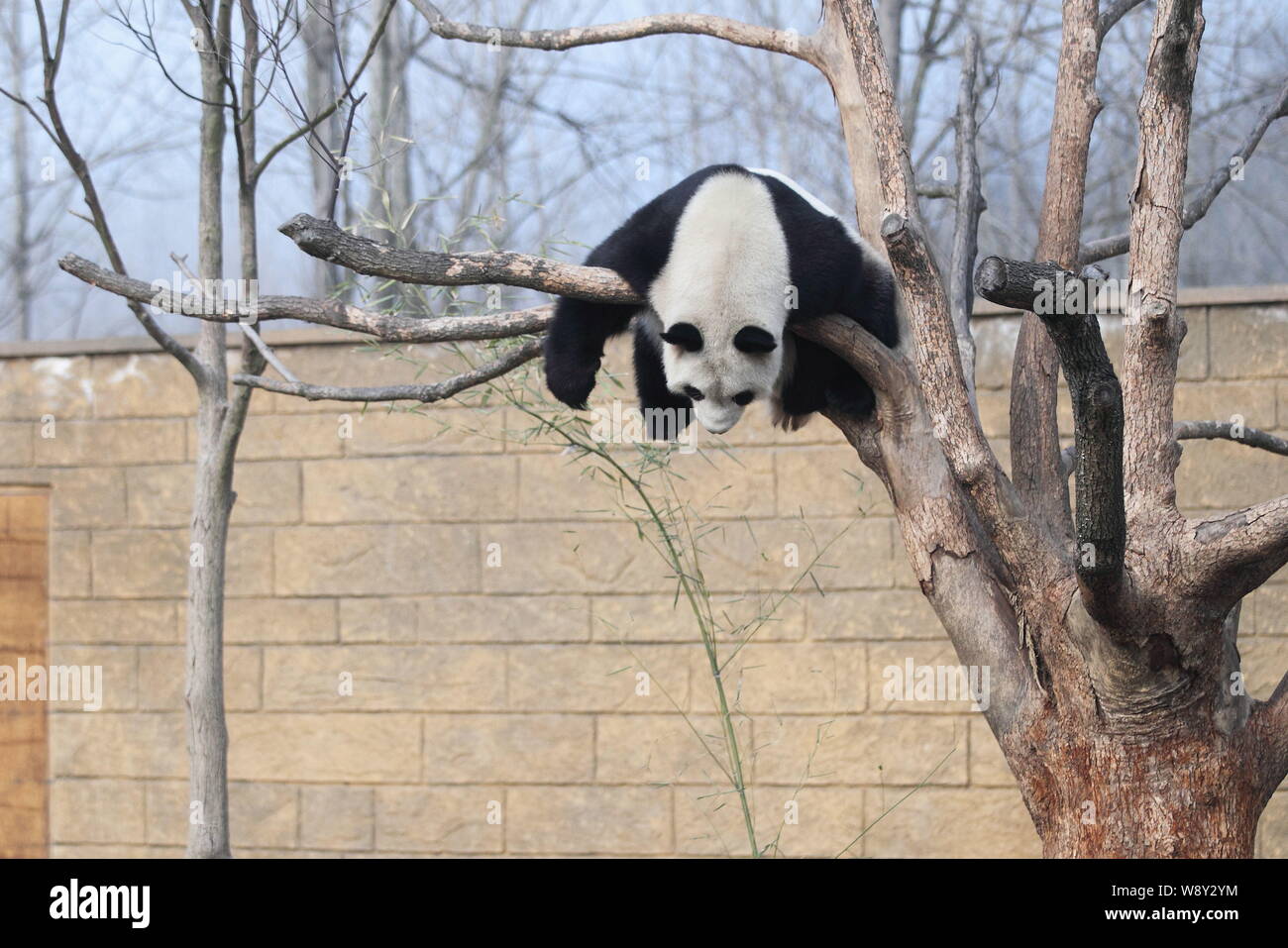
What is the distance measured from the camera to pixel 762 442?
15.3 feet

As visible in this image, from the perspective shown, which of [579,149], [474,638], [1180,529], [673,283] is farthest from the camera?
[579,149]

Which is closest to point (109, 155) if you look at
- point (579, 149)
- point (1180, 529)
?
point (579, 149)

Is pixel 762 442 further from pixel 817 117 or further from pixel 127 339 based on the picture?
pixel 127 339

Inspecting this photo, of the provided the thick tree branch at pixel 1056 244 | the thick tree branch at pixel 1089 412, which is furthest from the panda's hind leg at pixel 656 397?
the thick tree branch at pixel 1089 412

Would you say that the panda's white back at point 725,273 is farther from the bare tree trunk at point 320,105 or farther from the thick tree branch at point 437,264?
the bare tree trunk at point 320,105

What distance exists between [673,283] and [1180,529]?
1.09m

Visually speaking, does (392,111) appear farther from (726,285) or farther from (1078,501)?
(1078,501)

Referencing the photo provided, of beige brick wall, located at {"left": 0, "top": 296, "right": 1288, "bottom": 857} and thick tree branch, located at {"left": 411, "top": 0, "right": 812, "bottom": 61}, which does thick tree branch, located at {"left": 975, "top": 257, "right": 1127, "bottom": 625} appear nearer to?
thick tree branch, located at {"left": 411, "top": 0, "right": 812, "bottom": 61}

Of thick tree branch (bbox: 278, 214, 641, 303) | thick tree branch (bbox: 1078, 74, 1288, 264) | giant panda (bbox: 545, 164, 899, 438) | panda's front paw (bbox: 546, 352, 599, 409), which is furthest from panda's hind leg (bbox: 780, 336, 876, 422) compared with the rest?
thick tree branch (bbox: 1078, 74, 1288, 264)

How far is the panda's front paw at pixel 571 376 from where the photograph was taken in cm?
278

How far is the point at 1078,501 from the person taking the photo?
73.3 inches

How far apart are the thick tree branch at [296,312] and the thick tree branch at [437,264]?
0.29 meters

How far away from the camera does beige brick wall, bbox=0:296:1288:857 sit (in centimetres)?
451

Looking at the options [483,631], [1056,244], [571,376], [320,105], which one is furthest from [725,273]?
[320,105]
